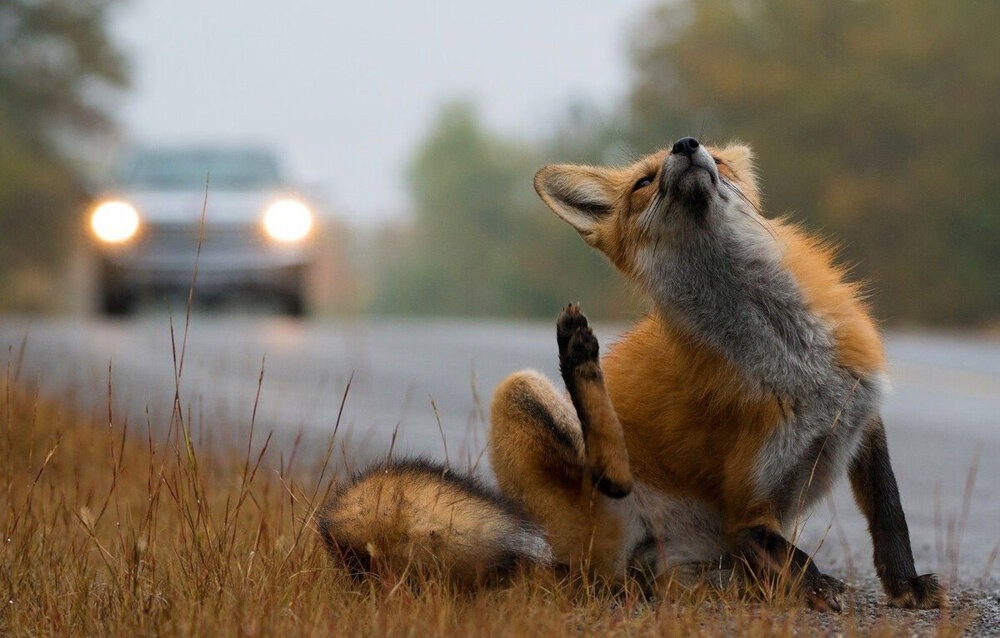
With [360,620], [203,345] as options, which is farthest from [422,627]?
[203,345]

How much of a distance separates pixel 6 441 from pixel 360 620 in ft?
7.49

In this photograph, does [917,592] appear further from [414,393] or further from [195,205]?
[195,205]

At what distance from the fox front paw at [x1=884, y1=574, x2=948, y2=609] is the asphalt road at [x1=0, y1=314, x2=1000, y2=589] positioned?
A: 0.38 m

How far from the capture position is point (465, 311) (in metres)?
93.0

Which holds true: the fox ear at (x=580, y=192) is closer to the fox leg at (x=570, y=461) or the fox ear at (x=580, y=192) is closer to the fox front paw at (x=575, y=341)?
the fox leg at (x=570, y=461)

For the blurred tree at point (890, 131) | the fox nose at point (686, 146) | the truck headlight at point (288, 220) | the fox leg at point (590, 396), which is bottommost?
the fox leg at point (590, 396)

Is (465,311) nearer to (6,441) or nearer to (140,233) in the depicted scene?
(140,233)

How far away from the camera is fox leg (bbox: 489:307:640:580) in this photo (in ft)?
14.5

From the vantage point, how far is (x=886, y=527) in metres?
4.57

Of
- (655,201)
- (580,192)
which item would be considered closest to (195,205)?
(580,192)

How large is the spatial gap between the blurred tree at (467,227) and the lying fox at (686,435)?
5974 cm

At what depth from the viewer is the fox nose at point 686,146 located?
15.6ft

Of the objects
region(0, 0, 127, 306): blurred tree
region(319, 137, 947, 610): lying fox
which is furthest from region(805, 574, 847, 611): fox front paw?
region(0, 0, 127, 306): blurred tree

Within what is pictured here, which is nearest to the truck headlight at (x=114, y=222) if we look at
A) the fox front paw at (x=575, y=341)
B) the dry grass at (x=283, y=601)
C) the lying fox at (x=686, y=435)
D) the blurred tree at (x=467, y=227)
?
the dry grass at (x=283, y=601)
